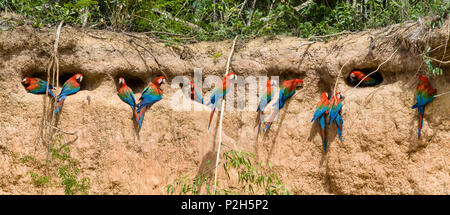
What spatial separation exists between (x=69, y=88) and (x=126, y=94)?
0.48 meters

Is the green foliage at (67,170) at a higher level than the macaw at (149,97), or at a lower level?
lower

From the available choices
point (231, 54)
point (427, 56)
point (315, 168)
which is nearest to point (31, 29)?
point (231, 54)

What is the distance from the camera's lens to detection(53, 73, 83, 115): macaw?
3508 millimetres

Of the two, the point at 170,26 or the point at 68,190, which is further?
the point at 170,26

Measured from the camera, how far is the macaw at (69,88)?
3.51m

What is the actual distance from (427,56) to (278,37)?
1.32 m

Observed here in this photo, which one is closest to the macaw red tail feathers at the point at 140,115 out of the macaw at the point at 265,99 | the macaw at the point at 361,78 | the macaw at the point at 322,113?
the macaw at the point at 265,99

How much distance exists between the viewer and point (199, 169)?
11.6ft

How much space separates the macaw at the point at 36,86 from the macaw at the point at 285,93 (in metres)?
1.91

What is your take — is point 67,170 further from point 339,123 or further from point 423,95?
point 423,95

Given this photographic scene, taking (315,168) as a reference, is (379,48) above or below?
above

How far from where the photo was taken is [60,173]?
11.1ft

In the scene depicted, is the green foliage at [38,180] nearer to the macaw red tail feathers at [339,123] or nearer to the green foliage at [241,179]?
the green foliage at [241,179]

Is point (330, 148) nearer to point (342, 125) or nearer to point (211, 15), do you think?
point (342, 125)
